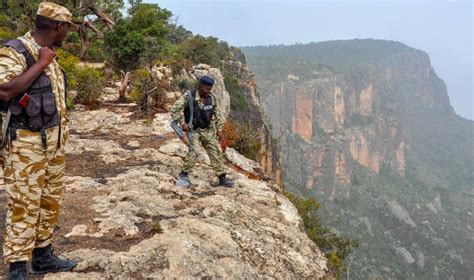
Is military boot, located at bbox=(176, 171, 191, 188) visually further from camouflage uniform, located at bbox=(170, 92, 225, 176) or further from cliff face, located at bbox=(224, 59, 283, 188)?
cliff face, located at bbox=(224, 59, 283, 188)

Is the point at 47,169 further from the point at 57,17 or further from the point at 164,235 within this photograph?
the point at 164,235

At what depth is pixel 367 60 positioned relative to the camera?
18112 centimetres

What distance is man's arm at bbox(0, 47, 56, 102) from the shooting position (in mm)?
3215

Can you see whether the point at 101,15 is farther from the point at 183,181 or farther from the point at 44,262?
the point at 44,262

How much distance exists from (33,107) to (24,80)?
24 centimetres

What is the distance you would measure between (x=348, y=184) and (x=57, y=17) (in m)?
108

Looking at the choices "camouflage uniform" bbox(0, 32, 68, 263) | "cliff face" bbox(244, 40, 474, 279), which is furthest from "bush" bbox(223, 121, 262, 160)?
"cliff face" bbox(244, 40, 474, 279)

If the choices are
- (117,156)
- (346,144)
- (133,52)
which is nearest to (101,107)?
(117,156)

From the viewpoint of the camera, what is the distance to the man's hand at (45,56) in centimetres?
336

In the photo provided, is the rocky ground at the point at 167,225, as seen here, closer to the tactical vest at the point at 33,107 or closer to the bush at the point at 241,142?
the tactical vest at the point at 33,107

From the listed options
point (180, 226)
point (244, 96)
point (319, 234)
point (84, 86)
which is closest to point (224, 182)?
point (180, 226)

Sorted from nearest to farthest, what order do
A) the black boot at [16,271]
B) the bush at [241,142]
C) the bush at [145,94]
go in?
the black boot at [16,271] < the bush at [145,94] < the bush at [241,142]

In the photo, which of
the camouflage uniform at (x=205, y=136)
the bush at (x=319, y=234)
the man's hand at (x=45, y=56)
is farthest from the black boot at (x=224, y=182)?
the bush at (x=319, y=234)

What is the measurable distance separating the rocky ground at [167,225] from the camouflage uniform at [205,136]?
1.47ft
